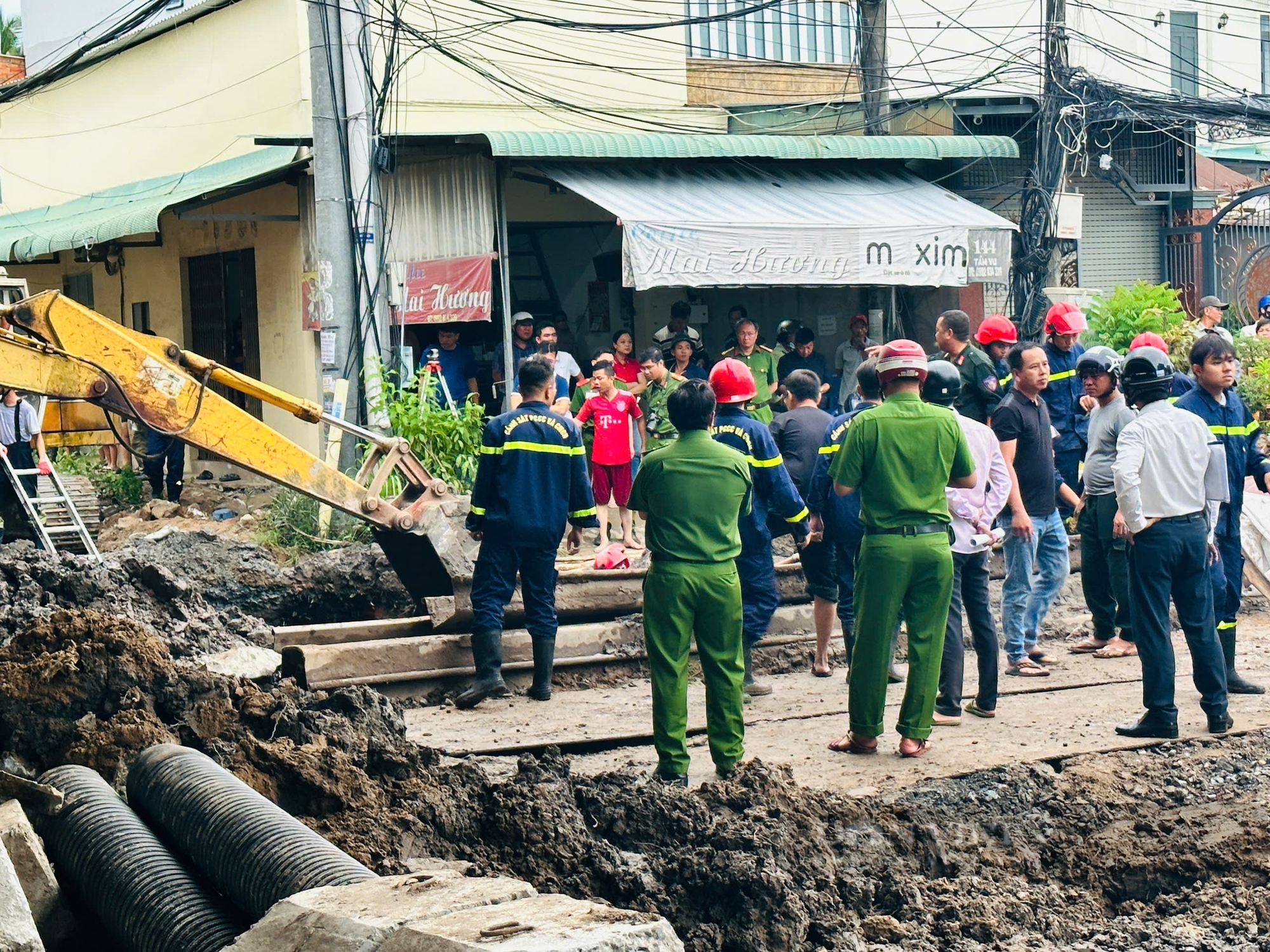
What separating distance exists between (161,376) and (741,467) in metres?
3.25

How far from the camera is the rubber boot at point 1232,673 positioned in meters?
8.78

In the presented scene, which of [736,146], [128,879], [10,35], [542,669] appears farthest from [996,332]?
[10,35]

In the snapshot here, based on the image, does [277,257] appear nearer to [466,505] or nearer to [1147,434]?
[466,505]

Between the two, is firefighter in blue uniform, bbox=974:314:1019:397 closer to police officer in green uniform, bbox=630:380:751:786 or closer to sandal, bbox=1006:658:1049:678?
sandal, bbox=1006:658:1049:678

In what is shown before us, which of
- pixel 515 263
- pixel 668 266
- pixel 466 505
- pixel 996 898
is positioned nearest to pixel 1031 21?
pixel 515 263

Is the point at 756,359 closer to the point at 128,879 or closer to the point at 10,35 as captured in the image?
the point at 128,879

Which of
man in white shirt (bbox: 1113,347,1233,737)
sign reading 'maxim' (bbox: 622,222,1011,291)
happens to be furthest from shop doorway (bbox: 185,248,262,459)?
man in white shirt (bbox: 1113,347,1233,737)

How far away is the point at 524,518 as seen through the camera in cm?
893

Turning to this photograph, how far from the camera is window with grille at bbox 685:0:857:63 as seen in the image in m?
18.8

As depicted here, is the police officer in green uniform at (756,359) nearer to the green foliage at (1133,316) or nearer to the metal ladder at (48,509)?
the green foliage at (1133,316)

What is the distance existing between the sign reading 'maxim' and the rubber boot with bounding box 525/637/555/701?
5.53m

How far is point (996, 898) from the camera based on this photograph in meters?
5.53

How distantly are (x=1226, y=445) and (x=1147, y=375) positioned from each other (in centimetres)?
116

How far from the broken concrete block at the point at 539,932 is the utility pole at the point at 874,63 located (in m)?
15.1
